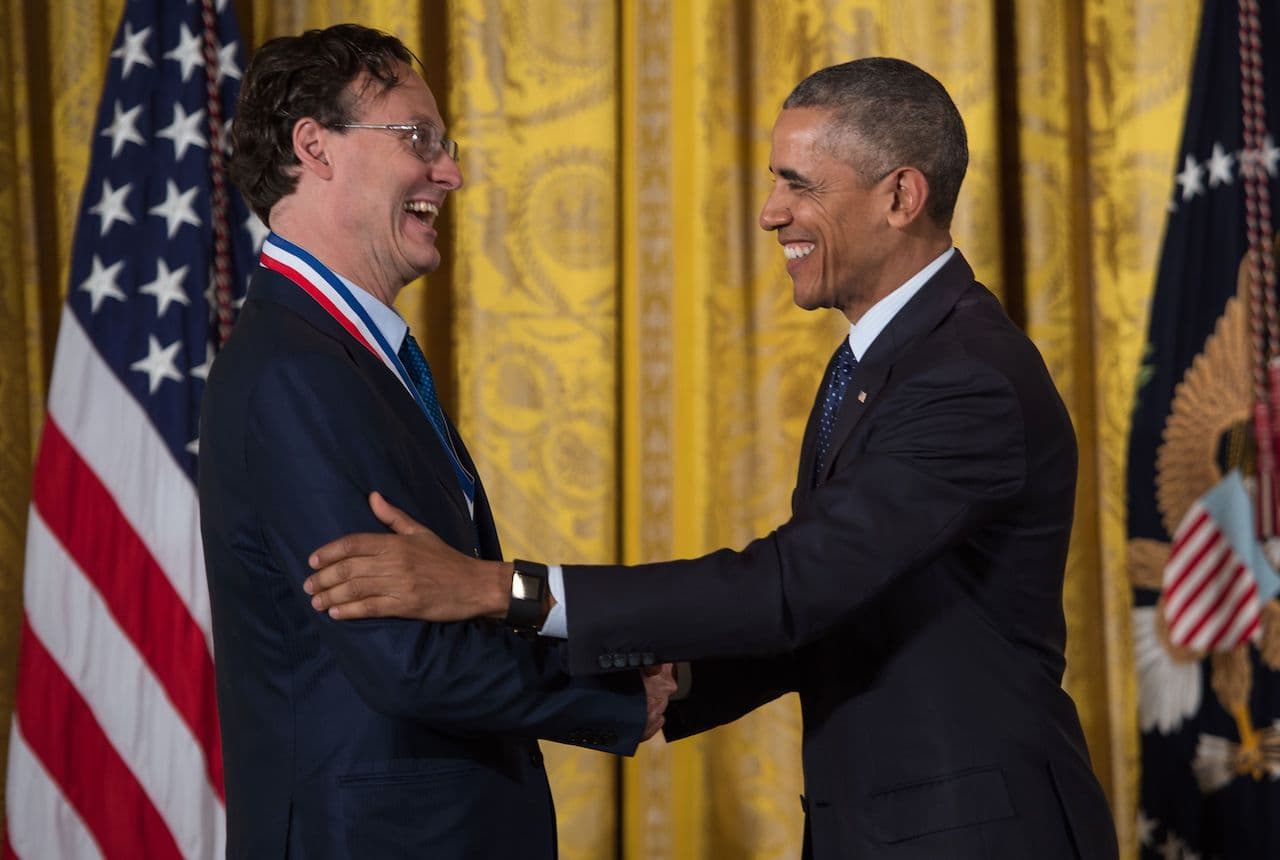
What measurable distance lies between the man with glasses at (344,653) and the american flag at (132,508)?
1.52 metres

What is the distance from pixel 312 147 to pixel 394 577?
2.40 ft

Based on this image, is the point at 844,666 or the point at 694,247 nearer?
Answer: the point at 844,666

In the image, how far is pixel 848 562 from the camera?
6.20 feet

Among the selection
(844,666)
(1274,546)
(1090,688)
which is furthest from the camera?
(1090,688)

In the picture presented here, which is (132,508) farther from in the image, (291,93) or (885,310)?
(885,310)

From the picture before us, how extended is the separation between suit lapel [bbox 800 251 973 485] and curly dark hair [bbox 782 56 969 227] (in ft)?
0.42

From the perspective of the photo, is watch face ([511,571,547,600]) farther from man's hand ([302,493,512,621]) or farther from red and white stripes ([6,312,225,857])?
red and white stripes ([6,312,225,857])

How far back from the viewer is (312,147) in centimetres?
213

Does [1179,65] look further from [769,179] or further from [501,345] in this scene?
[501,345]

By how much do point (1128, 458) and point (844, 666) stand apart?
168 centimetres

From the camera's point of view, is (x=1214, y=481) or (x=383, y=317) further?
(x=1214, y=481)

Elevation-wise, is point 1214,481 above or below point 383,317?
below

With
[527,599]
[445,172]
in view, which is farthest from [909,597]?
[445,172]

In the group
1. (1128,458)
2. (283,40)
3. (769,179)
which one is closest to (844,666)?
(283,40)
